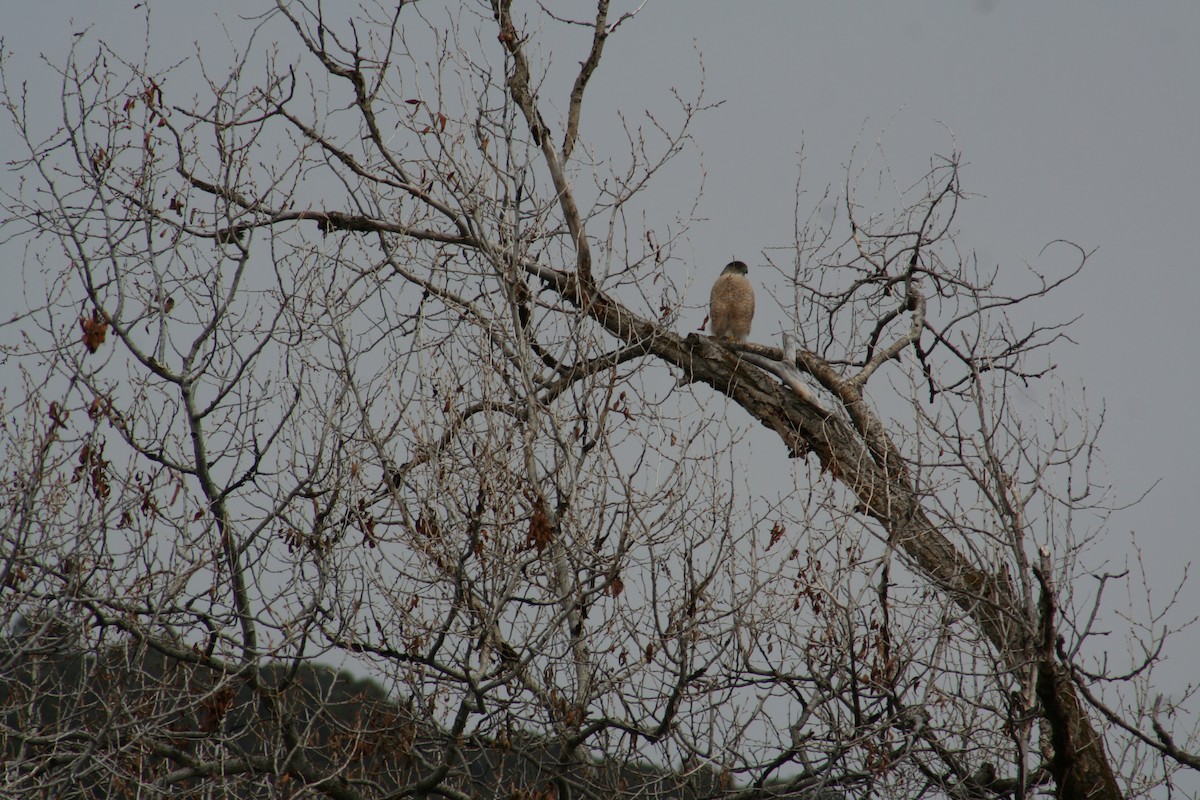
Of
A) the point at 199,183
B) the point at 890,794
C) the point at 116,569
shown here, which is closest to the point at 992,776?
the point at 890,794

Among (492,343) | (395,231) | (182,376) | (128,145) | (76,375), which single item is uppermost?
(395,231)

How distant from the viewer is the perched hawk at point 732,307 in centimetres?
895

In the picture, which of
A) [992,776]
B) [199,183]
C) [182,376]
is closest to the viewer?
[182,376]

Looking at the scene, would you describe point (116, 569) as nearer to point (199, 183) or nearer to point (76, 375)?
point (76, 375)

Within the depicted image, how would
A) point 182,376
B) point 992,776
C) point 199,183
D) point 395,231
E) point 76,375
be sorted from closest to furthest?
point 76,375 → point 182,376 → point 992,776 → point 199,183 → point 395,231

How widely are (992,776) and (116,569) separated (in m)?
4.97

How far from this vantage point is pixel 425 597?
18.3ft

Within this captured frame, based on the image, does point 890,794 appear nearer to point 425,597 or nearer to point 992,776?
point 992,776

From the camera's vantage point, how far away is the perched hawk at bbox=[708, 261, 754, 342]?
895 cm

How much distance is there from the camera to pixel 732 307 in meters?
8.93

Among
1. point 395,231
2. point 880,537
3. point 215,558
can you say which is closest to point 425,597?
point 215,558

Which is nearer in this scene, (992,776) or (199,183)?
(992,776)

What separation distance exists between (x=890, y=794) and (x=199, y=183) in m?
5.67

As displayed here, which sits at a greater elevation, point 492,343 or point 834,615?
point 492,343
